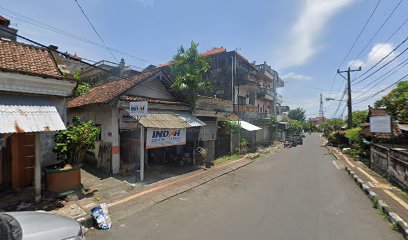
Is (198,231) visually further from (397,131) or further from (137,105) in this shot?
(397,131)

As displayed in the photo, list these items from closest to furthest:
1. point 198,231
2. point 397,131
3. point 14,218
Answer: point 14,218 < point 198,231 < point 397,131

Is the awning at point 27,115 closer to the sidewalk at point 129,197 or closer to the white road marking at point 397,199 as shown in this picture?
the sidewalk at point 129,197

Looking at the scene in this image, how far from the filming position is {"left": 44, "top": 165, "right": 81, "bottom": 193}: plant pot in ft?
24.1

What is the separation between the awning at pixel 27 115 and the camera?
19.6ft

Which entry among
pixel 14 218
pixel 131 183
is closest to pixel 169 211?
pixel 131 183

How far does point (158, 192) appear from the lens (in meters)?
8.77

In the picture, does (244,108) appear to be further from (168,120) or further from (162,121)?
(162,121)

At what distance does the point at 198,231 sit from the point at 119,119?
7.40 metres

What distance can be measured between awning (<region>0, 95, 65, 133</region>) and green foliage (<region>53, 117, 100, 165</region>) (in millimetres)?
904

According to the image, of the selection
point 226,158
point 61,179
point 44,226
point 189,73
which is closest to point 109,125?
point 61,179

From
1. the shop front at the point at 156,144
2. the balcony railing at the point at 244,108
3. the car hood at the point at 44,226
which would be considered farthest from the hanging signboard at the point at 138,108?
the balcony railing at the point at 244,108

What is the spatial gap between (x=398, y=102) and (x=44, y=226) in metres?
22.6

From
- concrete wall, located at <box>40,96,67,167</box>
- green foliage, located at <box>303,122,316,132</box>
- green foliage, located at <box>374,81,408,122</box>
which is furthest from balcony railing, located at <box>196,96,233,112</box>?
green foliage, located at <box>303,122,316,132</box>

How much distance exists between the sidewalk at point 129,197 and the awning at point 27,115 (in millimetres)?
2591
